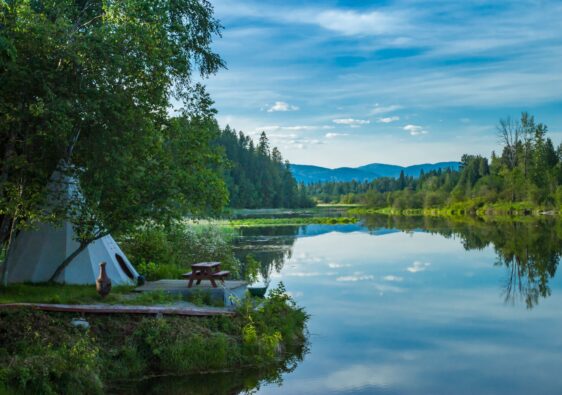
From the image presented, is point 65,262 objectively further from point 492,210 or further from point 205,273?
point 492,210

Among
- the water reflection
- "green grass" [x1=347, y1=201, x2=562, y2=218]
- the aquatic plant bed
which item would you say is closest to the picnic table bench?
the aquatic plant bed

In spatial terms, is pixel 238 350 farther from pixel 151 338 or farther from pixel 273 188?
pixel 273 188

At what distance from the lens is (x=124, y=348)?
12508 mm

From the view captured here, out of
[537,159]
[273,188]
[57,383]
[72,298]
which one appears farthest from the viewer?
[273,188]

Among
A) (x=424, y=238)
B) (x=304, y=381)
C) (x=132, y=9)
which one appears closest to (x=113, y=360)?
(x=304, y=381)

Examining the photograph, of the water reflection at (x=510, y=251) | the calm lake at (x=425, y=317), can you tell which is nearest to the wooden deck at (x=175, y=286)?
the calm lake at (x=425, y=317)

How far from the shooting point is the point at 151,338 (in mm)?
12711

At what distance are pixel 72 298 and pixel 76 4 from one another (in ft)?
28.3

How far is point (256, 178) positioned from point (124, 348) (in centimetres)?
11811

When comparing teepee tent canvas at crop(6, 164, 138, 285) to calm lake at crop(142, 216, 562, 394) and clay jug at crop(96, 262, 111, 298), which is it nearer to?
clay jug at crop(96, 262, 111, 298)

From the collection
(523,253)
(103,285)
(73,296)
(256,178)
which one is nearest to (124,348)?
(103,285)

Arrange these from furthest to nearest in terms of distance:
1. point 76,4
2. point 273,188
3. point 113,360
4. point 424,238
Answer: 1. point 273,188
2. point 424,238
3. point 76,4
4. point 113,360

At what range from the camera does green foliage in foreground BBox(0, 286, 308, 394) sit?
10648 mm

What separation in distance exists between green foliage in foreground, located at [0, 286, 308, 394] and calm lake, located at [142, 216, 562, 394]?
86cm
